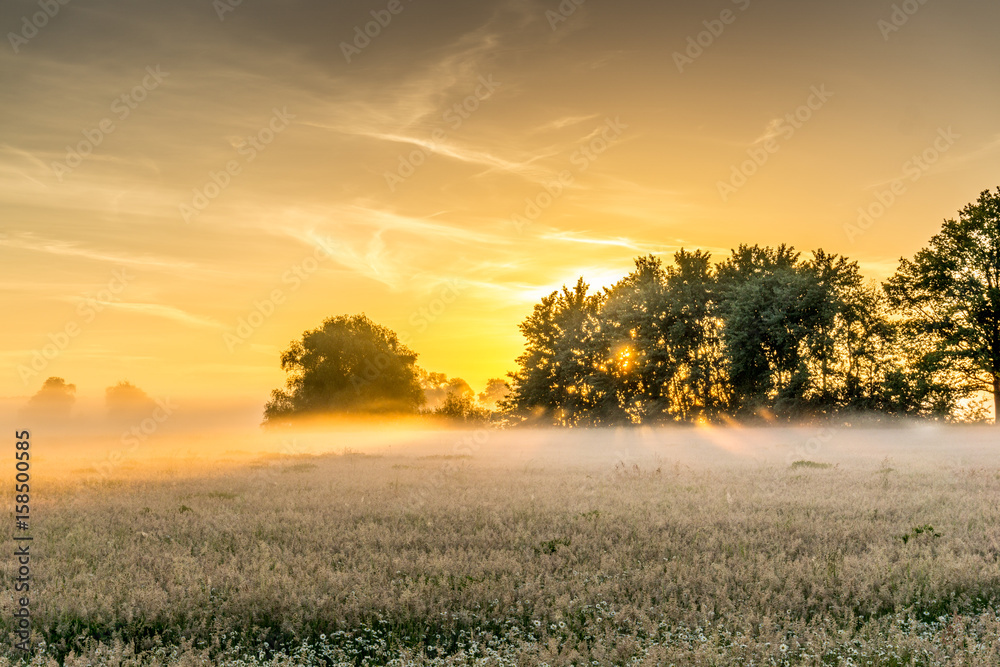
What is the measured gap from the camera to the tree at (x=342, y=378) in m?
74.1

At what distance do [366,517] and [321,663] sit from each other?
257 inches

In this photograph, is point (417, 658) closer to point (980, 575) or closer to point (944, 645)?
point (944, 645)

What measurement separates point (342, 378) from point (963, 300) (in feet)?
183

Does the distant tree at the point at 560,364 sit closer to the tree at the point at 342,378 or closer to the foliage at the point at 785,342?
the foliage at the point at 785,342

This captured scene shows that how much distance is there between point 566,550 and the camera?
10.6 meters

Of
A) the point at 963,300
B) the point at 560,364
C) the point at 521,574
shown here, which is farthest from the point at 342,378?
the point at 521,574

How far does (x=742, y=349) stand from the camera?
5288cm

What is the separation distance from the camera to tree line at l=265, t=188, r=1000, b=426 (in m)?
47.6

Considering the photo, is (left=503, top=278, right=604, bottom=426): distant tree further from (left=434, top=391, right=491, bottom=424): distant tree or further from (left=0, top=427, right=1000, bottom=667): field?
(left=0, top=427, right=1000, bottom=667): field

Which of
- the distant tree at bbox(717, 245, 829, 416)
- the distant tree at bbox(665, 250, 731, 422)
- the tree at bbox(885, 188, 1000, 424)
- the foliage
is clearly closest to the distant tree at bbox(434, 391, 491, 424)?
the foliage

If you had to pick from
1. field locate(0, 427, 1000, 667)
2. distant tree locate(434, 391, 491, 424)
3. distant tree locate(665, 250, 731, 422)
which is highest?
distant tree locate(665, 250, 731, 422)

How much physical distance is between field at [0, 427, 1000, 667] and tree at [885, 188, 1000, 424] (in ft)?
112

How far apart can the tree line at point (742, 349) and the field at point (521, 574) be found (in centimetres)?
3404

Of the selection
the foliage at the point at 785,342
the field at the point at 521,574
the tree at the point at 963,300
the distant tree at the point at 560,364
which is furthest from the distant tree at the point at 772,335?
the field at the point at 521,574
